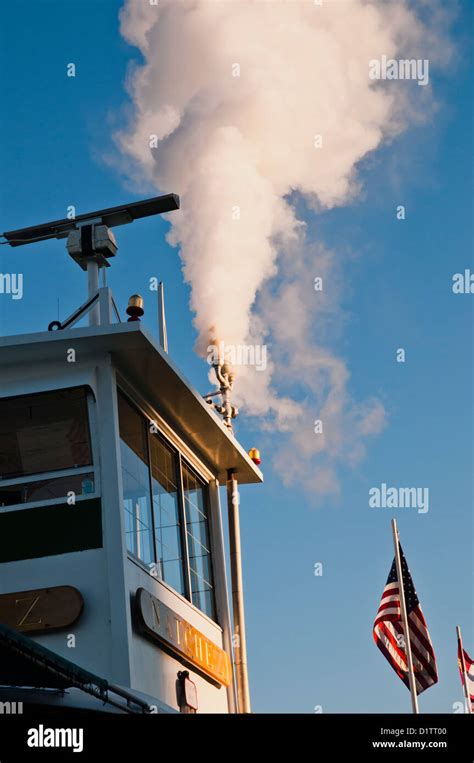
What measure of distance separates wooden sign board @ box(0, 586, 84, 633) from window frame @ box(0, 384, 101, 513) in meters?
1.06

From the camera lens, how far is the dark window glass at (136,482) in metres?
15.7

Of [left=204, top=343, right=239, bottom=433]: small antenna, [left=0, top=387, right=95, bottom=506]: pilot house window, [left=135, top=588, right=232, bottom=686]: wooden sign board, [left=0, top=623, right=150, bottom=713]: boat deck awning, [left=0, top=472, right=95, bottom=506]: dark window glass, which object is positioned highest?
[left=204, top=343, right=239, bottom=433]: small antenna

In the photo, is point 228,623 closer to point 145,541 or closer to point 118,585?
point 145,541

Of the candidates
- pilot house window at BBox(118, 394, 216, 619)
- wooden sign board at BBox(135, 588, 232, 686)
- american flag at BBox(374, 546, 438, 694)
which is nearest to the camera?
wooden sign board at BBox(135, 588, 232, 686)

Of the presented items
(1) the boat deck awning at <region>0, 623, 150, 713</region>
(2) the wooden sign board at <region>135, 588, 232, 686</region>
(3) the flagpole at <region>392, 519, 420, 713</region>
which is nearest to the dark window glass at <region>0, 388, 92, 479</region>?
(2) the wooden sign board at <region>135, 588, 232, 686</region>

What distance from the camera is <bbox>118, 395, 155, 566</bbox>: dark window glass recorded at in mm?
15672

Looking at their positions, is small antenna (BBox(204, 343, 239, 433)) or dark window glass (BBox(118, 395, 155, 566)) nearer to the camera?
dark window glass (BBox(118, 395, 155, 566))

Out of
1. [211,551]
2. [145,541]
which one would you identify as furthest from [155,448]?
[211,551]

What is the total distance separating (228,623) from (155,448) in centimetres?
346

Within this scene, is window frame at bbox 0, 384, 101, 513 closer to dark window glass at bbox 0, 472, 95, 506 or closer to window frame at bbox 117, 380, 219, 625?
dark window glass at bbox 0, 472, 95, 506

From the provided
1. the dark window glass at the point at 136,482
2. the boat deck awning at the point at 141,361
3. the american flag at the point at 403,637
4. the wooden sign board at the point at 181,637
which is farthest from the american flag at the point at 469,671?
the dark window glass at the point at 136,482

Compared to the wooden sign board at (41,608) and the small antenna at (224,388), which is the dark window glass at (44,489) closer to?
the wooden sign board at (41,608)

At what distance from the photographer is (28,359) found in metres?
15.8

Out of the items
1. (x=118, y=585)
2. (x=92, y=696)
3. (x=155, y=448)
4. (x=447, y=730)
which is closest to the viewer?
(x=447, y=730)
